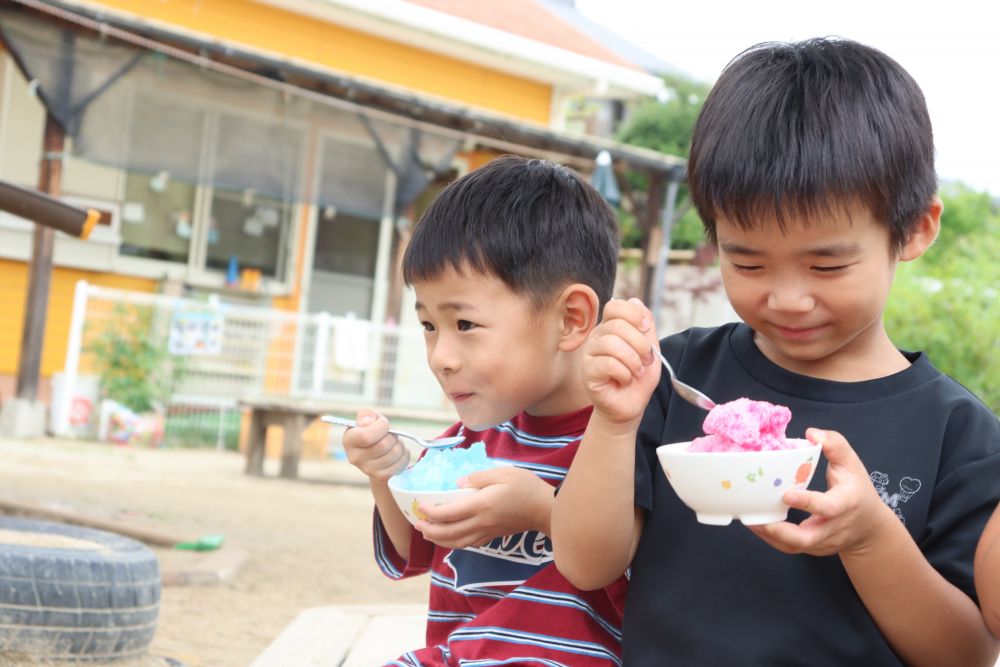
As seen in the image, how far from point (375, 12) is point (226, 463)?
531cm

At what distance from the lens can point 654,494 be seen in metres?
1.83

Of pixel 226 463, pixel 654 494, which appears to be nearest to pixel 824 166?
pixel 654 494

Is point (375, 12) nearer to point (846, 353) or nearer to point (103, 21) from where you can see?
point (103, 21)

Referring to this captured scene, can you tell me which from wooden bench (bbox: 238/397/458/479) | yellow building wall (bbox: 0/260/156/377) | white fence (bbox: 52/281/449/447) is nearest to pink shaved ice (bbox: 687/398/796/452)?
wooden bench (bbox: 238/397/458/479)

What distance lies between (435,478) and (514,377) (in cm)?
25

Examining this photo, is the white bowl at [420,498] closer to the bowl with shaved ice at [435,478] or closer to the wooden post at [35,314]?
the bowl with shaved ice at [435,478]

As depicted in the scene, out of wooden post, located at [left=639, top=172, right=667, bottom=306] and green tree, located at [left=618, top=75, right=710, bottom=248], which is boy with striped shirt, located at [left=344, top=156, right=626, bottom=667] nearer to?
wooden post, located at [left=639, top=172, right=667, bottom=306]

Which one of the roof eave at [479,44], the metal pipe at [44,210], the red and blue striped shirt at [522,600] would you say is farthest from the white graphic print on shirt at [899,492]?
the roof eave at [479,44]

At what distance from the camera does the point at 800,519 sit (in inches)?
66.6

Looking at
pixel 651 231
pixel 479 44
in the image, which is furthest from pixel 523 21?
pixel 651 231

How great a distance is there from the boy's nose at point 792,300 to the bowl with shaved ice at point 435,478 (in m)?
0.57

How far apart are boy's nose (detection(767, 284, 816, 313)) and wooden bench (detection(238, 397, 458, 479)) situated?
28.8ft

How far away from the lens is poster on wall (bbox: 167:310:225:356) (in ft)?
38.7

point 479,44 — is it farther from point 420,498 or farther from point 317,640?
point 420,498
